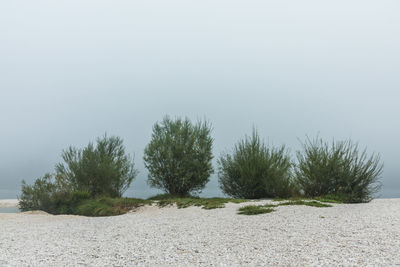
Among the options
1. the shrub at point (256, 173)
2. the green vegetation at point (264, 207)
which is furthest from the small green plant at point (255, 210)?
the shrub at point (256, 173)

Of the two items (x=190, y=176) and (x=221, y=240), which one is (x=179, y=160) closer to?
(x=190, y=176)

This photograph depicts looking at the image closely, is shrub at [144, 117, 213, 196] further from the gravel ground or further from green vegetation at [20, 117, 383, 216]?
the gravel ground

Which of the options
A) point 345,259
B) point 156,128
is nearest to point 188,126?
point 156,128

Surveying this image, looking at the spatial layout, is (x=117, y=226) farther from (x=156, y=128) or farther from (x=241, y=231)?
(x=156, y=128)

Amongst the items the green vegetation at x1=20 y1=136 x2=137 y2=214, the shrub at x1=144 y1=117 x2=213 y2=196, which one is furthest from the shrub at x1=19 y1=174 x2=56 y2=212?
the shrub at x1=144 y1=117 x2=213 y2=196

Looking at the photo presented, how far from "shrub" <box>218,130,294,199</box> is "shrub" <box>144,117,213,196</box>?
1.14 m

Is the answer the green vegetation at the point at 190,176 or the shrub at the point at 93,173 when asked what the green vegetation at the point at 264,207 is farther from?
the shrub at the point at 93,173

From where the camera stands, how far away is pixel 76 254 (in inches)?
240

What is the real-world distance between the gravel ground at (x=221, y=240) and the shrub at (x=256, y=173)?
438 cm

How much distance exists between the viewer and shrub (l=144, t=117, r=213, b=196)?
15.9 m

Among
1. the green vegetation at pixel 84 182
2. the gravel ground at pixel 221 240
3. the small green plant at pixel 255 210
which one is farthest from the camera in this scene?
the green vegetation at pixel 84 182

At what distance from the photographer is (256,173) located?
14.3 meters

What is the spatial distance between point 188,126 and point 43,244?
10.4 metres

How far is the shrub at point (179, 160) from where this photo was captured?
52.2ft
